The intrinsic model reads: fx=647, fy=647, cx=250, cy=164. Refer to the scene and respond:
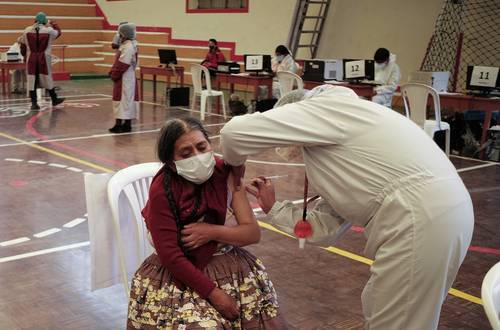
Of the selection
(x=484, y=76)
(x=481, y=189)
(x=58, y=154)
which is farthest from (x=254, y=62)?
(x=481, y=189)

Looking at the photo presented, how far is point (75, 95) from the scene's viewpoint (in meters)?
12.5

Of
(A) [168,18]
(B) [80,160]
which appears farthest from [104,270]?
(A) [168,18]

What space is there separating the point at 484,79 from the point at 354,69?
1.83 meters

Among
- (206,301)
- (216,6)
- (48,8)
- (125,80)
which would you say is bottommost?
(206,301)

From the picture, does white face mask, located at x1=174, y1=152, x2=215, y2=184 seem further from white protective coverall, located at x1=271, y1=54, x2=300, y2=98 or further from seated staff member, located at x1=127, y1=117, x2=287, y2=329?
white protective coverall, located at x1=271, y1=54, x2=300, y2=98

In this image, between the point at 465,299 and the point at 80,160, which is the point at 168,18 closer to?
the point at 80,160

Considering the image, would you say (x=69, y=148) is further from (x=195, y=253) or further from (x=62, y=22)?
(x=62, y=22)

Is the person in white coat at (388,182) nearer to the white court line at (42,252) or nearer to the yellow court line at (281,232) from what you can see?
the yellow court line at (281,232)

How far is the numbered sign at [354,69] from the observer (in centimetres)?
900

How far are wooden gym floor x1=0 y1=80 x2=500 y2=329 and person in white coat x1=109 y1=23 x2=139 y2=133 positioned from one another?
0.91m

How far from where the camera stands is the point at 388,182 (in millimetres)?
1839

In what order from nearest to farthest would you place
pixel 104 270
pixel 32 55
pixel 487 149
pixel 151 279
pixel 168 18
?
pixel 151 279
pixel 104 270
pixel 487 149
pixel 32 55
pixel 168 18

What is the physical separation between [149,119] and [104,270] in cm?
718

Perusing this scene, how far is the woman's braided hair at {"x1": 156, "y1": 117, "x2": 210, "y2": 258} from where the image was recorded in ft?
6.97
